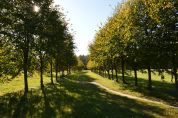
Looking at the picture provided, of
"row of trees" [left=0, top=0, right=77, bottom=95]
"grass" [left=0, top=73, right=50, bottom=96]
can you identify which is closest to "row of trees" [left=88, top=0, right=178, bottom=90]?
"row of trees" [left=0, top=0, right=77, bottom=95]

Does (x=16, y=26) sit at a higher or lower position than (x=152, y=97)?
higher

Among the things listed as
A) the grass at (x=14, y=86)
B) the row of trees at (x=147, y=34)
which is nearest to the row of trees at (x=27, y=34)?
the grass at (x=14, y=86)

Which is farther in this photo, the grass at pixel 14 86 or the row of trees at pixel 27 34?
the grass at pixel 14 86

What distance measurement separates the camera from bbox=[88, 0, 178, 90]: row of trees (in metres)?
34.0

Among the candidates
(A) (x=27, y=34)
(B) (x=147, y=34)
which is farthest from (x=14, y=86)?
(B) (x=147, y=34)

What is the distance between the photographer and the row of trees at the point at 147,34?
34000 millimetres

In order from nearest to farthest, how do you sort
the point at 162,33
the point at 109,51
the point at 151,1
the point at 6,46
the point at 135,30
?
the point at 151,1 → the point at 162,33 → the point at 6,46 → the point at 135,30 → the point at 109,51

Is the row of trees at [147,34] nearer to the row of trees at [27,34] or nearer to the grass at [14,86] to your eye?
the row of trees at [27,34]

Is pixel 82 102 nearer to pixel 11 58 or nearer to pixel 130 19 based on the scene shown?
pixel 11 58

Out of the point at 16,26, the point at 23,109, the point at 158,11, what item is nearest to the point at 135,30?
the point at 158,11

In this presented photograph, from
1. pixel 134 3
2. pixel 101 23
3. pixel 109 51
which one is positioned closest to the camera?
pixel 134 3

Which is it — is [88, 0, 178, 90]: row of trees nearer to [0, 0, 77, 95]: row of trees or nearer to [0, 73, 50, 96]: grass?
[0, 0, 77, 95]: row of trees

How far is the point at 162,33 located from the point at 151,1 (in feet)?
14.6

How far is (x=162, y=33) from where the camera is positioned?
35906 mm
